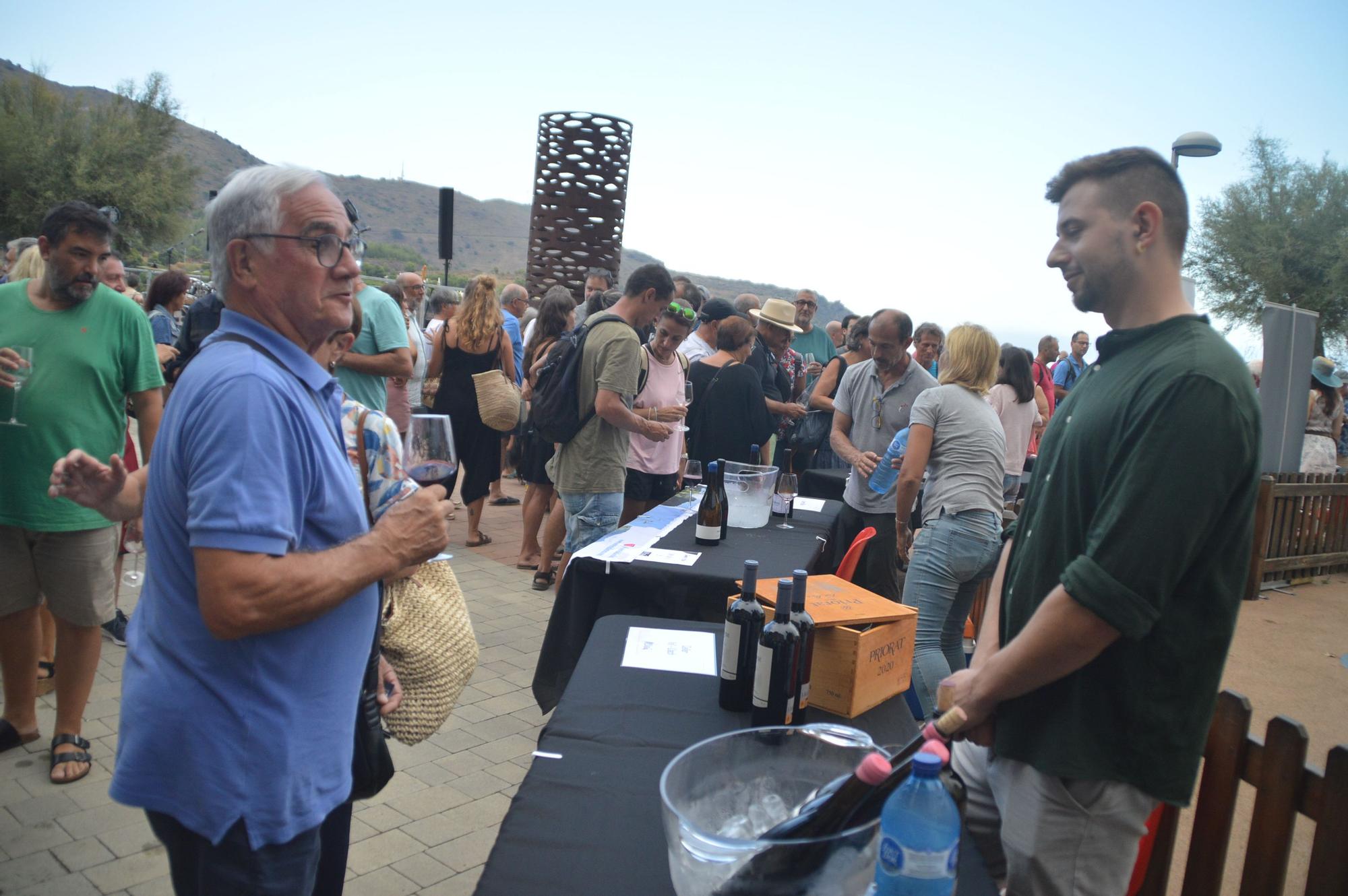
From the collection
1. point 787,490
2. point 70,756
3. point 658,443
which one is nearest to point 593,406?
point 658,443

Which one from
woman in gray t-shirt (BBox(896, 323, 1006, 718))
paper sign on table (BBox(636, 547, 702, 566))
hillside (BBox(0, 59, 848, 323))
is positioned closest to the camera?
paper sign on table (BBox(636, 547, 702, 566))

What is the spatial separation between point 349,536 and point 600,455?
3.25m

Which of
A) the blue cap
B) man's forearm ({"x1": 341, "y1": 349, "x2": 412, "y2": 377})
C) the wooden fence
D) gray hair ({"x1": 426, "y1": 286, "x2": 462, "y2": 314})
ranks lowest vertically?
the wooden fence

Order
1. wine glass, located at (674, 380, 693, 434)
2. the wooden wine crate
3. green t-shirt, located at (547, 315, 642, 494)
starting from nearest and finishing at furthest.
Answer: the wooden wine crate < green t-shirt, located at (547, 315, 642, 494) < wine glass, located at (674, 380, 693, 434)

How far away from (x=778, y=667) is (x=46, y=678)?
3.76 metres

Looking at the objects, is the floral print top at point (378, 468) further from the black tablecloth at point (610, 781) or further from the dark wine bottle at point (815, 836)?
the dark wine bottle at point (815, 836)

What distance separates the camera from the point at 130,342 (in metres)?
→ 3.22

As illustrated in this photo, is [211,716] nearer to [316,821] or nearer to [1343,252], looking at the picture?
[316,821]

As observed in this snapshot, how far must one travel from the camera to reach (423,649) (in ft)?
6.20

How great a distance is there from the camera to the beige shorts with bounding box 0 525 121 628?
309cm

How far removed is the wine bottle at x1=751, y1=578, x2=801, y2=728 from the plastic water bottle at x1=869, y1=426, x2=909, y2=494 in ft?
8.01

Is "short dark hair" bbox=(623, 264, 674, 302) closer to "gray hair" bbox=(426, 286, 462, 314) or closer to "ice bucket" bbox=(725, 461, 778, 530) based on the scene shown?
"ice bucket" bbox=(725, 461, 778, 530)

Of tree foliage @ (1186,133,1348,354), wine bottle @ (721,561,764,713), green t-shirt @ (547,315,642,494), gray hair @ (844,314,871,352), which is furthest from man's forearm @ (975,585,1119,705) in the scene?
tree foliage @ (1186,133,1348,354)

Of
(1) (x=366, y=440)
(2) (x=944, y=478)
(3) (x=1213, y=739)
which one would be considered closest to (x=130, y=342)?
(1) (x=366, y=440)
